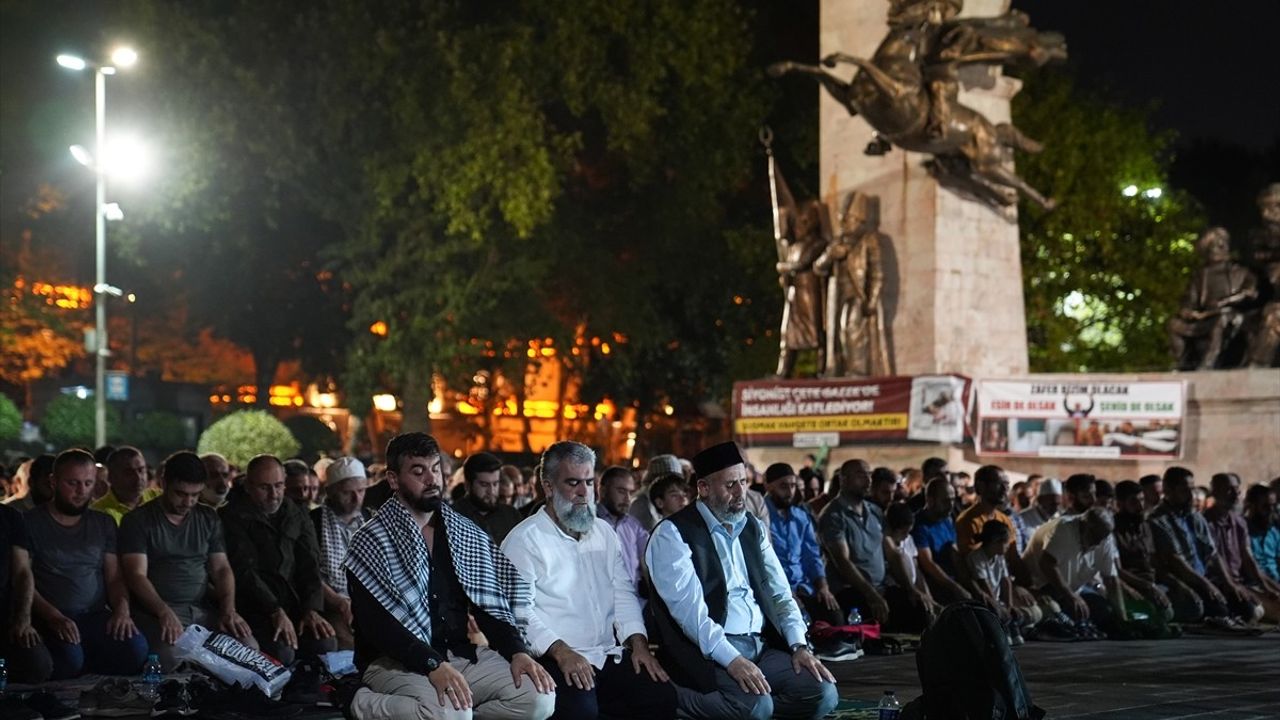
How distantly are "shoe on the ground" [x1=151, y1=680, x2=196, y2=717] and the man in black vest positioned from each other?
2.56m

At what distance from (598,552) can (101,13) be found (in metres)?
35.5

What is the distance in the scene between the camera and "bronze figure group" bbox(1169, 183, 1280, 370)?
2367cm

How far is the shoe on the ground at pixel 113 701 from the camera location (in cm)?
1003

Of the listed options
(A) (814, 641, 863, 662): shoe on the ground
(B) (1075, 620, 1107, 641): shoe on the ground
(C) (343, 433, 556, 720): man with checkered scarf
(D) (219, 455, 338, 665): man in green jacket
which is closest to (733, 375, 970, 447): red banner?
(B) (1075, 620, 1107, 641): shoe on the ground

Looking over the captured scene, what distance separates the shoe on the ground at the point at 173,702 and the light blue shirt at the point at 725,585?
2.68 metres

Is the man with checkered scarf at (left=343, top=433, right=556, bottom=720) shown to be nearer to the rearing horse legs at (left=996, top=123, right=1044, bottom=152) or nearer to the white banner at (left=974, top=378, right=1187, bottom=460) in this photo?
the white banner at (left=974, top=378, right=1187, bottom=460)

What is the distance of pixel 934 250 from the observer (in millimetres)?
24609

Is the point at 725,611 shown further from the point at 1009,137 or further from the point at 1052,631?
the point at 1009,137

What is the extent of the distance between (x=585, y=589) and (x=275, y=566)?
384cm

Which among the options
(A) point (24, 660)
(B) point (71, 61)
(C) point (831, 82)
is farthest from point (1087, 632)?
(B) point (71, 61)

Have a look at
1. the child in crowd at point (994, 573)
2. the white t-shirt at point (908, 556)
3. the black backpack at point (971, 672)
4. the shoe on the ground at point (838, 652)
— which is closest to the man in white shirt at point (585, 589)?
the black backpack at point (971, 672)

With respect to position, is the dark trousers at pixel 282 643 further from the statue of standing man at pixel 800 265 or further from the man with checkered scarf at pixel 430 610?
the statue of standing man at pixel 800 265

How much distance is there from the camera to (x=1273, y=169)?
60.3m

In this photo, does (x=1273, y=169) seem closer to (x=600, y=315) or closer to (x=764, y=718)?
(x=600, y=315)
